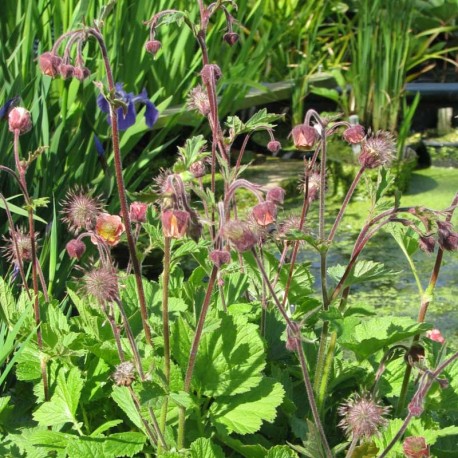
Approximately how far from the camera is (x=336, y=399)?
5.36 feet

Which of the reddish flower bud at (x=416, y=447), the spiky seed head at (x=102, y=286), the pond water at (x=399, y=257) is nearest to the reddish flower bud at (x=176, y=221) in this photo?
the spiky seed head at (x=102, y=286)

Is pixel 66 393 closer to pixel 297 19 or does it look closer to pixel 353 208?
pixel 353 208

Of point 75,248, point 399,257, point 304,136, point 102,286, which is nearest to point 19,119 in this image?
point 75,248

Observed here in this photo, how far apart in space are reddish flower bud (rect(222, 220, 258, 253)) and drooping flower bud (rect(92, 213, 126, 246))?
0.34 meters

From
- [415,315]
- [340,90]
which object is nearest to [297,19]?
[340,90]

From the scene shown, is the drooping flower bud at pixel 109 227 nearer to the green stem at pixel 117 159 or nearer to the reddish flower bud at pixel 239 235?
the green stem at pixel 117 159

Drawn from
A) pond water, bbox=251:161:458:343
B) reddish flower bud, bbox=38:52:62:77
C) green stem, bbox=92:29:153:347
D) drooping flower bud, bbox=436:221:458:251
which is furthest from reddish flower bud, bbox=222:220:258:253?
pond water, bbox=251:161:458:343

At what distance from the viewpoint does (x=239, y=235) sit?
1050 mm

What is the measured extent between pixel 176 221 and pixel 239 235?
8 cm

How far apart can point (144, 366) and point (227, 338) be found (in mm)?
138

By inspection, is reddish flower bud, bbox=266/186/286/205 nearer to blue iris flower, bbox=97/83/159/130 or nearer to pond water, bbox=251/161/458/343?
blue iris flower, bbox=97/83/159/130

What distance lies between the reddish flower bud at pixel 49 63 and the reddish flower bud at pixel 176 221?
0.41 m

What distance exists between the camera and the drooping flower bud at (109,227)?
1352 millimetres

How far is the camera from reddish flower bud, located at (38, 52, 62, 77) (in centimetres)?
134
